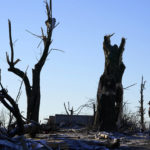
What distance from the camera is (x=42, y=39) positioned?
1836 cm

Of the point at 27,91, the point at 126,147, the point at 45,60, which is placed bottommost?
the point at 126,147

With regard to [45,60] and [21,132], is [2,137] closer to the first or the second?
[21,132]

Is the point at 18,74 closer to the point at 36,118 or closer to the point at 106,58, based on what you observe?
the point at 36,118

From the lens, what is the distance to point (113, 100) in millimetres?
17516

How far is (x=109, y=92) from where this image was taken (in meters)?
17.5

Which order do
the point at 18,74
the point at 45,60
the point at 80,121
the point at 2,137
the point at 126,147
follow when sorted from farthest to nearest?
the point at 80,121 < the point at 45,60 < the point at 18,74 < the point at 126,147 < the point at 2,137

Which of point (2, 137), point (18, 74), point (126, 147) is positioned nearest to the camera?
point (2, 137)

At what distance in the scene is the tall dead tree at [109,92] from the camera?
17.4m

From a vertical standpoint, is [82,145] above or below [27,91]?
below

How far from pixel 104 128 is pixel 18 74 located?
418 cm

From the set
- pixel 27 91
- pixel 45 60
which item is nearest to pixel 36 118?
pixel 27 91

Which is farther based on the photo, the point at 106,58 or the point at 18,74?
the point at 106,58

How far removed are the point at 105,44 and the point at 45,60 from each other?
9.03ft

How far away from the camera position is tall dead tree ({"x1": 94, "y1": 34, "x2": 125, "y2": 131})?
57.2 ft
